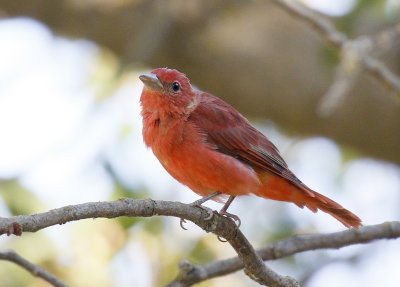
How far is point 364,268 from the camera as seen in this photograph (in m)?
5.59

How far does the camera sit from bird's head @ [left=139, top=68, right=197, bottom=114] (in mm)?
4090

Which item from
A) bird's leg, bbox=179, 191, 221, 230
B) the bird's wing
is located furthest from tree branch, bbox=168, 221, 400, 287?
the bird's wing

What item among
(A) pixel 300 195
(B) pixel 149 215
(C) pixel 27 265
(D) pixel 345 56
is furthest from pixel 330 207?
(C) pixel 27 265

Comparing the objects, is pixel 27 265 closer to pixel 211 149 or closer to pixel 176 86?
pixel 211 149

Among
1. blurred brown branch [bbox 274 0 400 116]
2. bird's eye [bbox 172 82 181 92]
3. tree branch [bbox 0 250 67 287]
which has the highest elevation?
blurred brown branch [bbox 274 0 400 116]

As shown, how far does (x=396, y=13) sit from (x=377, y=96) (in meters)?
0.80

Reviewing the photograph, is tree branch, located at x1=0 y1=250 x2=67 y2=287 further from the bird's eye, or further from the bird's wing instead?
the bird's eye

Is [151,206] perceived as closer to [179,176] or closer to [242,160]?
[179,176]

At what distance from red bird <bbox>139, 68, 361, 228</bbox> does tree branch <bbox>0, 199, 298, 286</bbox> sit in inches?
15.5

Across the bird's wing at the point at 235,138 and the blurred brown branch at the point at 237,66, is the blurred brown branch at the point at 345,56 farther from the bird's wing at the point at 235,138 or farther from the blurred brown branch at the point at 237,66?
the blurred brown branch at the point at 237,66

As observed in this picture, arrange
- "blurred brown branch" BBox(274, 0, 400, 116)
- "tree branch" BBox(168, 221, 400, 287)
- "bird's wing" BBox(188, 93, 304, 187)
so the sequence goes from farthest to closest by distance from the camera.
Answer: "blurred brown branch" BBox(274, 0, 400, 116)
"bird's wing" BBox(188, 93, 304, 187)
"tree branch" BBox(168, 221, 400, 287)

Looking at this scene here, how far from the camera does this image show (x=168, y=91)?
4168 millimetres

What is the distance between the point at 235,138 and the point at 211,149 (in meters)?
0.28

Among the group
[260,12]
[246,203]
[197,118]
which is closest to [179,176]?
[197,118]
